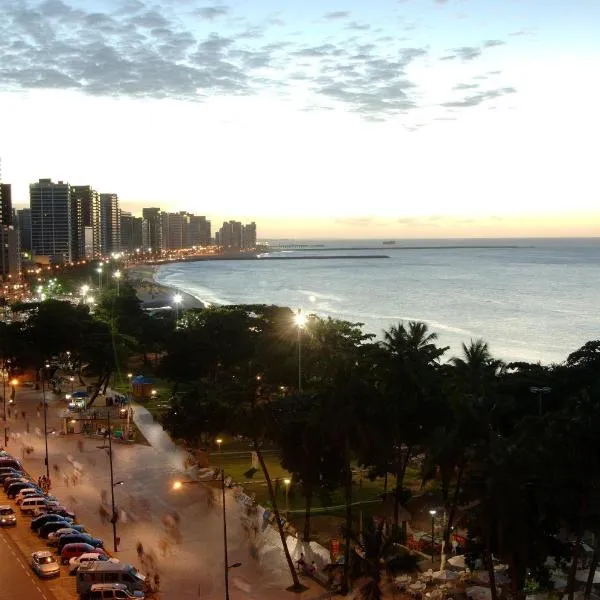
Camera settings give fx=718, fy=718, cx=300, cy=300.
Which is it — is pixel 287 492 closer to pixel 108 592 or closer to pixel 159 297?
pixel 108 592

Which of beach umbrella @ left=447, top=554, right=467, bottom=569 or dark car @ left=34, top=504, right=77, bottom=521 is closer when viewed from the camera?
beach umbrella @ left=447, top=554, right=467, bottom=569

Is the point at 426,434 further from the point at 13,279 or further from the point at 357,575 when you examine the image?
the point at 13,279

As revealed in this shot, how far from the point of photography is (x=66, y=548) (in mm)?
22562

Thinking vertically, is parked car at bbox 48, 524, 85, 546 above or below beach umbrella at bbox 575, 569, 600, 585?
below

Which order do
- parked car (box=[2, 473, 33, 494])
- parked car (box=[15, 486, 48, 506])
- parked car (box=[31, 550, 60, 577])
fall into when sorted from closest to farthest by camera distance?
parked car (box=[31, 550, 60, 577]) < parked car (box=[15, 486, 48, 506]) < parked car (box=[2, 473, 33, 494])

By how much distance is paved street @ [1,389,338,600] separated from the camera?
2142 centimetres

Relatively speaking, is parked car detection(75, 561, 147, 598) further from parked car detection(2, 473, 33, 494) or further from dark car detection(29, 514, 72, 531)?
parked car detection(2, 473, 33, 494)

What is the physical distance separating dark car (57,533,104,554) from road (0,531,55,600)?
1.20 meters

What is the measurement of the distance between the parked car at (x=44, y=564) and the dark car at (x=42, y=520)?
9.48 ft

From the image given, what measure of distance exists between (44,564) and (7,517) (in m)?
5.10

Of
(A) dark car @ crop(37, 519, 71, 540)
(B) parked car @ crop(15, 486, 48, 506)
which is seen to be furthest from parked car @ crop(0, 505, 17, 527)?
(A) dark car @ crop(37, 519, 71, 540)

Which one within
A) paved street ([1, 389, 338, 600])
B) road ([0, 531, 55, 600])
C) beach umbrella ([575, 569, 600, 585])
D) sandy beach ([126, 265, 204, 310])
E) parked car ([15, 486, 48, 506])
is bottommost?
paved street ([1, 389, 338, 600])

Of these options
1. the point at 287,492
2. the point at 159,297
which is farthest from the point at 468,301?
the point at 287,492

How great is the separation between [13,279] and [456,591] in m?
153
